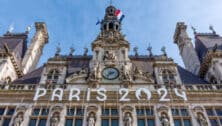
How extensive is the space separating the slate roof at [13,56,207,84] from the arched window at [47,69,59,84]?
1.14m

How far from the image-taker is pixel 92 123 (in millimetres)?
18984

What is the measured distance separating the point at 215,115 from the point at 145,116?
212 inches

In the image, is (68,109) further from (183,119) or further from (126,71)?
(183,119)

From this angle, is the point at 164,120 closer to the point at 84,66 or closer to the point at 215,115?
the point at 215,115

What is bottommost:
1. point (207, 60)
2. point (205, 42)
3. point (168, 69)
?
point (168, 69)

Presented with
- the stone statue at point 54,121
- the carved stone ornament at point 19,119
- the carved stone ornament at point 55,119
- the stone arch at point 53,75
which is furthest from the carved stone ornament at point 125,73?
the carved stone ornament at point 19,119

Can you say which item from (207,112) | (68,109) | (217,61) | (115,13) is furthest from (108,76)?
(115,13)

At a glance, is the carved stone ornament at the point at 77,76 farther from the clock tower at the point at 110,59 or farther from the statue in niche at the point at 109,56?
the statue in niche at the point at 109,56

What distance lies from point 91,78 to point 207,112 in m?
9.70

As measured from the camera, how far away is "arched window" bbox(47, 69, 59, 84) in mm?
23453

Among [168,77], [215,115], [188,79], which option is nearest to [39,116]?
[168,77]

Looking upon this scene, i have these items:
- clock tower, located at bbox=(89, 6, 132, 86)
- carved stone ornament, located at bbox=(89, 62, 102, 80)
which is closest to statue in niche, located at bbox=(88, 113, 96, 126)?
clock tower, located at bbox=(89, 6, 132, 86)

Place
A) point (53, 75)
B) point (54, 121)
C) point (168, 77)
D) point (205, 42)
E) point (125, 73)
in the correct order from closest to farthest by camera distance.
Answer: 1. point (54, 121)
2. point (125, 73)
3. point (168, 77)
4. point (53, 75)
5. point (205, 42)

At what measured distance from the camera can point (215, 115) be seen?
20.2 metres
